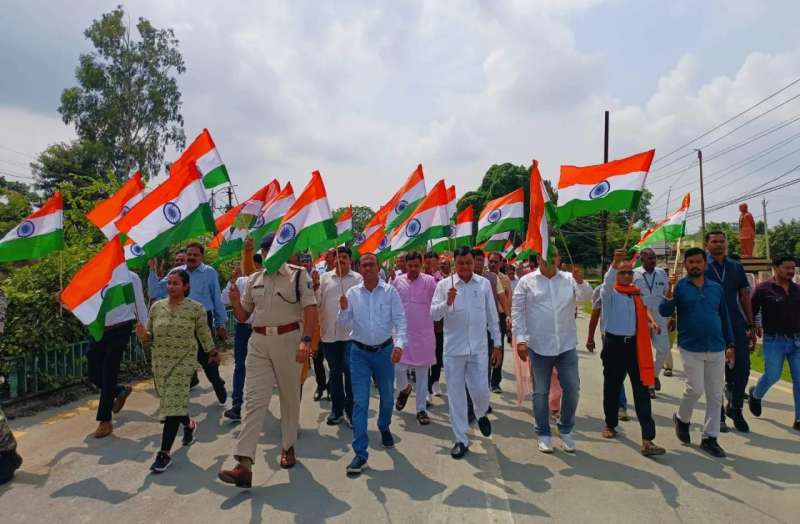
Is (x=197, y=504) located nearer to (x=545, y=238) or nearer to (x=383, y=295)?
(x=383, y=295)

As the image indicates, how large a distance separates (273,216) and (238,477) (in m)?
4.16

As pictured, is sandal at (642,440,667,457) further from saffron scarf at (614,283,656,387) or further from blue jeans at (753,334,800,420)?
blue jeans at (753,334,800,420)

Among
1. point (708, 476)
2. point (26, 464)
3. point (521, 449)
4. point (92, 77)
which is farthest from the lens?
point (92, 77)

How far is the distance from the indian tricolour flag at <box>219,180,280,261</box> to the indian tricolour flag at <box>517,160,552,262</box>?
4152 mm

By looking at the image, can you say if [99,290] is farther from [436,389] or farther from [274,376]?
[436,389]

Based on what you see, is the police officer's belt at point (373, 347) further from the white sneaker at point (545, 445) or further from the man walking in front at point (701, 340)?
the man walking in front at point (701, 340)

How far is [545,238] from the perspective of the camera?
16.7 feet

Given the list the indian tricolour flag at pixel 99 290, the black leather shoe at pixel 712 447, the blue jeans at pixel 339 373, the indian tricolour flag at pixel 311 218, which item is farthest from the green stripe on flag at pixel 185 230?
the black leather shoe at pixel 712 447

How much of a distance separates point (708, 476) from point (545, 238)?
7.79 ft

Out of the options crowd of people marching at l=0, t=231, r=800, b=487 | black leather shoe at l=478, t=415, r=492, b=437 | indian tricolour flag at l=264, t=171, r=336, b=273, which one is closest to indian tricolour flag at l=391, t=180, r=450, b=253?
crowd of people marching at l=0, t=231, r=800, b=487

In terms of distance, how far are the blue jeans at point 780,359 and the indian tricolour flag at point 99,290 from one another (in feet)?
22.1

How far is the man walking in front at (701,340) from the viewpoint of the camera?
4.88 m

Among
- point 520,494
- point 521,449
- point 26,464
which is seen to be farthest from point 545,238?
point 26,464

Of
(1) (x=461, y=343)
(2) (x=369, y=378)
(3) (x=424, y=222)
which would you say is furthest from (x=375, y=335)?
(3) (x=424, y=222)
